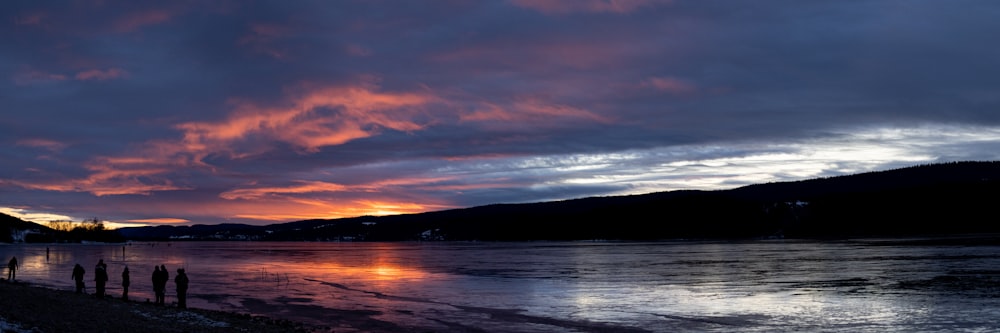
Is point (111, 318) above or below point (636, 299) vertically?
above

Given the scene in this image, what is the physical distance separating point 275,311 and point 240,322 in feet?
23.1

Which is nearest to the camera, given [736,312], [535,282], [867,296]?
[736,312]

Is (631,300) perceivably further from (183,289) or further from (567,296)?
(183,289)

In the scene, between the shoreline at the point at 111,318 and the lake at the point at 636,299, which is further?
the lake at the point at 636,299

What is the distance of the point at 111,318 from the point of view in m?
26.8

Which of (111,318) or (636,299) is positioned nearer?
(111,318)

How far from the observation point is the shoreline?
2273 cm

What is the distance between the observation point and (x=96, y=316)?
89.1 ft

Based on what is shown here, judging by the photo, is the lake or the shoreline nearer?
the shoreline

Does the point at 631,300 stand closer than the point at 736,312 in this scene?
No

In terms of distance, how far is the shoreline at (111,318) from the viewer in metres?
22.7

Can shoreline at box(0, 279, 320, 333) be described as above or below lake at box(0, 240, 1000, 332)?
above

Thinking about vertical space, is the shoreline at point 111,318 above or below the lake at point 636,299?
above

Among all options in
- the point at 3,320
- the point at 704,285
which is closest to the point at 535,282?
the point at 704,285
